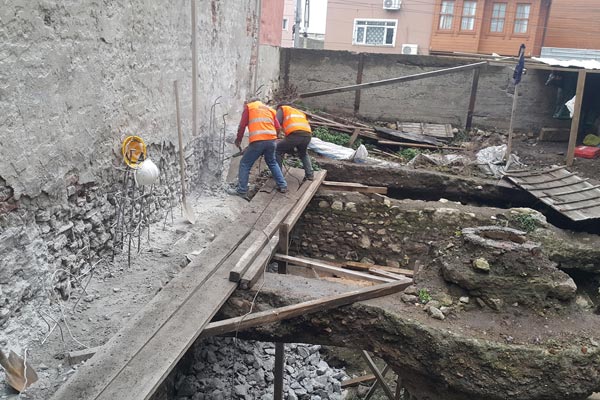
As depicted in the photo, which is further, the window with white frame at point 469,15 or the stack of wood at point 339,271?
the window with white frame at point 469,15

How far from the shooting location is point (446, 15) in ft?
62.5

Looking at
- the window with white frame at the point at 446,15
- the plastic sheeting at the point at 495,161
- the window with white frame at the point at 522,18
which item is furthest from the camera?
the window with white frame at the point at 446,15

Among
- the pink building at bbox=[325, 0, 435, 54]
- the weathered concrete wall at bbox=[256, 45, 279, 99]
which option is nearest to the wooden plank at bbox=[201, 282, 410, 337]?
the weathered concrete wall at bbox=[256, 45, 279, 99]

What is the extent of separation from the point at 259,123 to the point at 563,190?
508 centimetres

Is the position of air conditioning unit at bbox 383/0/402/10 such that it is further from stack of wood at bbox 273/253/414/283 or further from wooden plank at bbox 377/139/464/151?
stack of wood at bbox 273/253/414/283

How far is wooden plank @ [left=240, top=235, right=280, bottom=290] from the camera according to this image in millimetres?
4301

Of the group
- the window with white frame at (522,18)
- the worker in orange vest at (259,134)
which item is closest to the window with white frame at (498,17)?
the window with white frame at (522,18)

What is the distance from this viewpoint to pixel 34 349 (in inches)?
131

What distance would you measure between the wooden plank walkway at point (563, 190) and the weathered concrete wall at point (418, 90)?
105 inches

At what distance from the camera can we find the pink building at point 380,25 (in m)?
20.4

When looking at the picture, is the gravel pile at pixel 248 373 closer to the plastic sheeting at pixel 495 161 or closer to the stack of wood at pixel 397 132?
the plastic sheeting at pixel 495 161

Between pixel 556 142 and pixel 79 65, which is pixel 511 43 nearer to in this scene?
pixel 556 142

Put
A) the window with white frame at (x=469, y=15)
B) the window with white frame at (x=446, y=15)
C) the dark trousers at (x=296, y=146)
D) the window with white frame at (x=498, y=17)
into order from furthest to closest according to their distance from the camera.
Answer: the window with white frame at (x=446, y=15)
the window with white frame at (x=469, y=15)
the window with white frame at (x=498, y=17)
the dark trousers at (x=296, y=146)

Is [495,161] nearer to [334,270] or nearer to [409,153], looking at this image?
[409,153]
